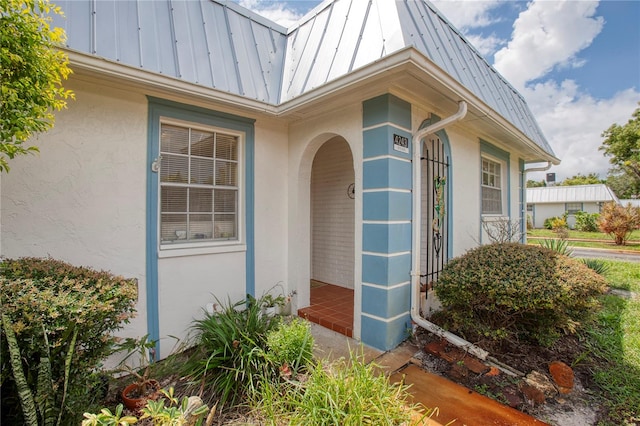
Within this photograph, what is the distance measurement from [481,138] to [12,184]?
717 cm

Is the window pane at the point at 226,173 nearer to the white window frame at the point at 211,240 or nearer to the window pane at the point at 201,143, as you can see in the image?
the white window frame at the point at 211,240

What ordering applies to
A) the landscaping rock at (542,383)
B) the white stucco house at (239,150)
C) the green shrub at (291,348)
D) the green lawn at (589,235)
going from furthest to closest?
the green lawn at (589,235) < the white stucco house at (239,150) < the landscaping rock at (542,383) < the green shrub at (291,348)

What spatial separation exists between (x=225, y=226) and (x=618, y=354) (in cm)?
550

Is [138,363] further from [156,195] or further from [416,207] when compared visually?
[416,207]

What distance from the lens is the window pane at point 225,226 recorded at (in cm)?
433

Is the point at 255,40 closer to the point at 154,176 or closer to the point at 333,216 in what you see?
the point at 154,176

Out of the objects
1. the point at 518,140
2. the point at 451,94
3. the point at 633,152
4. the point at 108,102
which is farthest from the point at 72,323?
the point at 633,152

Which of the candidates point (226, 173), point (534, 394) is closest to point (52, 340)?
point (226, 173)

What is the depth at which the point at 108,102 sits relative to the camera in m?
3.38

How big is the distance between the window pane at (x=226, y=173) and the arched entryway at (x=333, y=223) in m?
2.19

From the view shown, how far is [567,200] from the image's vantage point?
2914 centimetres

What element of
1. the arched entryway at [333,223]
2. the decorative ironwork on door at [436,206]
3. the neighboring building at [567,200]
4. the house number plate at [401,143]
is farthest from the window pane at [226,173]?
the neighboring building at [567,200]

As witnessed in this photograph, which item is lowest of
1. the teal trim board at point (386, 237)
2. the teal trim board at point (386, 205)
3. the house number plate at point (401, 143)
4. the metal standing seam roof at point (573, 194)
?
the teal trim board at point (386, 237)

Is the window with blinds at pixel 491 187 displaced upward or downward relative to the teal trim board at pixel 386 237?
upward
